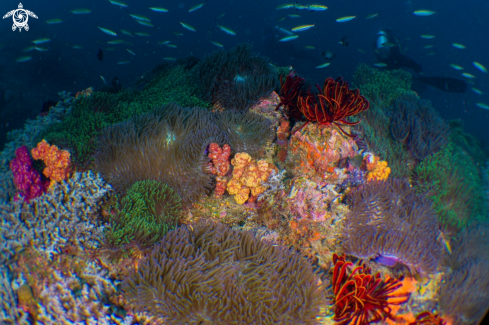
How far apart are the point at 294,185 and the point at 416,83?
21.5m

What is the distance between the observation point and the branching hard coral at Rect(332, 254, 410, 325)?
2518mm

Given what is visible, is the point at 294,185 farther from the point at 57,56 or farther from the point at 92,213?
the point at 57,56

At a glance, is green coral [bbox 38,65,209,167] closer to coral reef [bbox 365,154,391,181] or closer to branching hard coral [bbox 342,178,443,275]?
coral reef [bbox 365,154,391,181]

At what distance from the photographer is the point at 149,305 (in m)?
2.04

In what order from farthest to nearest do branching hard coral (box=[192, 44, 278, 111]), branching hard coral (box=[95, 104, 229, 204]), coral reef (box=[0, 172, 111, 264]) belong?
branching hard coral (box=[192, 44, 278, 111]) < branching hard coral (box=[95, 104, 229, 204]) < coral reef (box=[0, 172, 111, 264])

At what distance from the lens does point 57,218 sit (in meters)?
2.75

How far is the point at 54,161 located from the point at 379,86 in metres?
8.13

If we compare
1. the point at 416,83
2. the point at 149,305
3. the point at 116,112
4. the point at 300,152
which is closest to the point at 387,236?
the point at 300,152

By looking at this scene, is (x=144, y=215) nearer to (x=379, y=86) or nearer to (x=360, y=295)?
(x=360, y=295)

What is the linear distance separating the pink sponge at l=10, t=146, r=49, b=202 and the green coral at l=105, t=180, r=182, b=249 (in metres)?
1.18

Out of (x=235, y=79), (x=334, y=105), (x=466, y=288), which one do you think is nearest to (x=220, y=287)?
(x=334, y=105)

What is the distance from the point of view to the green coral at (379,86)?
6.67 metres

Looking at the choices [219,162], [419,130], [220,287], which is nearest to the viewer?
[220,287]

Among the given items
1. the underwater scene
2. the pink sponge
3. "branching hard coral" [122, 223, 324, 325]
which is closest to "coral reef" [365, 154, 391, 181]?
the underwater scene
